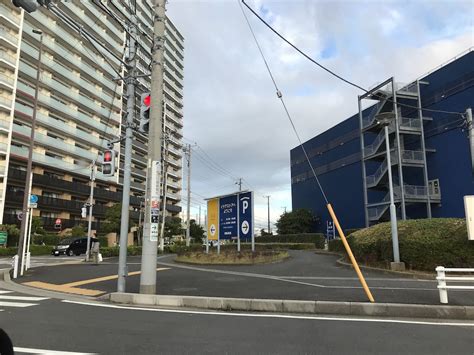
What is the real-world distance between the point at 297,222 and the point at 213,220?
31.3 metres

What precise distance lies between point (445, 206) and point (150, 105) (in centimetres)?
2871

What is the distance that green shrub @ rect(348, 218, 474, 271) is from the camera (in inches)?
530

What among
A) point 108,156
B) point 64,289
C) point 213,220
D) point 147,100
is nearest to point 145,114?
point 147,100

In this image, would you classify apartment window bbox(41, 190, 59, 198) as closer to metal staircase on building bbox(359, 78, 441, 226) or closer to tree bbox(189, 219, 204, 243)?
tree bbox(189, 219, 204, 243)

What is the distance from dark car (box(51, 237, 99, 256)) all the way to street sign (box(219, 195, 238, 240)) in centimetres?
1828

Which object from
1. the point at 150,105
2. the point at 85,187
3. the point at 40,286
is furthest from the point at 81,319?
the point at 85,187

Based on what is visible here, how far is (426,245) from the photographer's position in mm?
13945

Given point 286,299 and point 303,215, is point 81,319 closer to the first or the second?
point 286,299

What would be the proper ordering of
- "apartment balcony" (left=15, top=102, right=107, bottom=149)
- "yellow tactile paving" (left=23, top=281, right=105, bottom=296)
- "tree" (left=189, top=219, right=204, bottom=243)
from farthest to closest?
1. "tree" (left=189, top=219, right=204, bottom=243)
2. "apartment balcony" (left=15, top=102, right=107, bottom=149)
3. "yellow tactile paving" (left=23, top=281, right=105, bottom=296)

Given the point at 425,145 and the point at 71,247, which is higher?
the point at 425,145

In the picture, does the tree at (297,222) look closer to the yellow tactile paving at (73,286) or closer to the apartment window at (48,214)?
the apartment window at (48,214)

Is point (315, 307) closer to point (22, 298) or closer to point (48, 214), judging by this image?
point (22, 298)

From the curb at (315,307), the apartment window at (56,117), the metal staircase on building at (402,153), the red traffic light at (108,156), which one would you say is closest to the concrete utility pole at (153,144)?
the curb at (315,307)

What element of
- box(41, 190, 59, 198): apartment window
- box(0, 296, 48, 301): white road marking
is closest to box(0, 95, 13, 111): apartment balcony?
box(41, 190, 59, 198): apartment window
